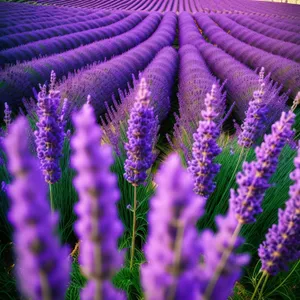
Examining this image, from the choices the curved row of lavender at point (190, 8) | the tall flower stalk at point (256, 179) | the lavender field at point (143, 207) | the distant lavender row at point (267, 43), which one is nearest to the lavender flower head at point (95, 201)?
the lavender field at point (143, 207)

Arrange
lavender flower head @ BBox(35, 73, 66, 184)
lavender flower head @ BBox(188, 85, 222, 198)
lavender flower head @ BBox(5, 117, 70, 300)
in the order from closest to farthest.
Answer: lavender flower head @ BBox(5, 117, 70, 300), lavender flower head @ BBox(188, 85, 222, 198), lavender flower head @ BBox(35, 73, 66, 184)

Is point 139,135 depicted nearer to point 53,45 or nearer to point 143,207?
point 143,207

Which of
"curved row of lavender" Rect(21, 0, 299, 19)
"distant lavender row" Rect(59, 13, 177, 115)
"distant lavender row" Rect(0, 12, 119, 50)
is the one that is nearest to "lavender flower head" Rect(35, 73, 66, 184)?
"distant lavender row" Rect(59, 13, 177, 115)

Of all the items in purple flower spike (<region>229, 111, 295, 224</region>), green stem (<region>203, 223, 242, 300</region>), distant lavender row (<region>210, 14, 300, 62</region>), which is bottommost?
distant lavender row (<region>210, 14, 300, 62</region>)

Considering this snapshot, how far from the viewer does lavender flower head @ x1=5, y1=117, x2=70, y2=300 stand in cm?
33

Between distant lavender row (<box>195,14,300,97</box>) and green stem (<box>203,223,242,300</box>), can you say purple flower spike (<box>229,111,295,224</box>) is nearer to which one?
green stem (<box>203,223,242,300</box>)

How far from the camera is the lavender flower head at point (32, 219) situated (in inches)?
12.9

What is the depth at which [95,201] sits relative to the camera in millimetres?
365

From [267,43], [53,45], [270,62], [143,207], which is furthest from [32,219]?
[267,43]

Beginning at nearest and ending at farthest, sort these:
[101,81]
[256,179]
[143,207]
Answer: [256,179], [143,207], [101,81]

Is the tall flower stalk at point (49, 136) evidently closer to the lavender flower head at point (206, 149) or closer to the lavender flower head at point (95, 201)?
the lavender flower head at point (206, 149)

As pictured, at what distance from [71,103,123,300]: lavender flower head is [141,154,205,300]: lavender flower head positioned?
2.2 inches

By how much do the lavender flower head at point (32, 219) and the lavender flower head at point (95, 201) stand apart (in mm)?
41

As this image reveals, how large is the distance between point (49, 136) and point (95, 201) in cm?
114
